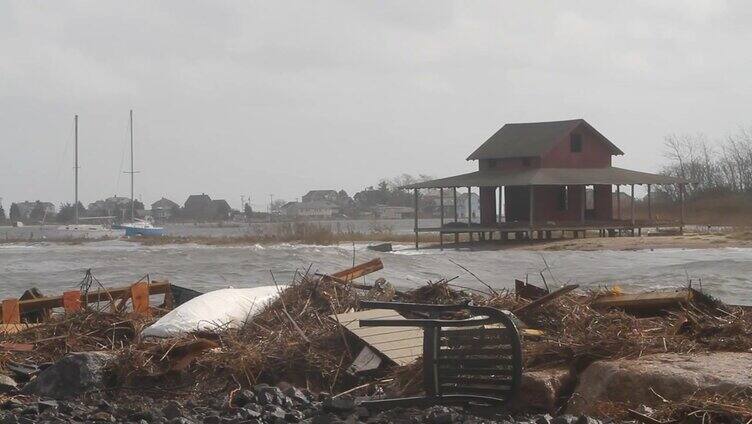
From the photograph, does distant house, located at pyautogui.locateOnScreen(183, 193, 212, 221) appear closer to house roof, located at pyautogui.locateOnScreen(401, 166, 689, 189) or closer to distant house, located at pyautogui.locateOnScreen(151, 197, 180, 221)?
distant house, located at pyautogui.locateOnScreen(151, 197, 180, 221)

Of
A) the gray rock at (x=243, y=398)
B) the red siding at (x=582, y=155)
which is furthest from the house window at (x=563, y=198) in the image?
the gray rock at (x=243, y=398)

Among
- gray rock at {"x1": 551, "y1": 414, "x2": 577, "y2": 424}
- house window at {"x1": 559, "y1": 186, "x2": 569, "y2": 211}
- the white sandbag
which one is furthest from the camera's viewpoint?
house window at {"x1": 559, "y1": 186, "x2": 569, "y2": 211}

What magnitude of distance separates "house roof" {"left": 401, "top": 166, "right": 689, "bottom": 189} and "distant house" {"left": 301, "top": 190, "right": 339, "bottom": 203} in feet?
426

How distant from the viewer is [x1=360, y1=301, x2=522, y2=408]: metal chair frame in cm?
675

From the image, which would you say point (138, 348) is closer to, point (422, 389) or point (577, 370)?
point (422, 389)

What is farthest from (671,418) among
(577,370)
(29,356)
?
(29,356)

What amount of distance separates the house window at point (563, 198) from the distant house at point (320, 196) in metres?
131

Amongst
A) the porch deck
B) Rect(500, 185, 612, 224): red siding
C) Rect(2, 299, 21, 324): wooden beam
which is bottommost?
Rect(2, 299, 21, 324): wooden beam

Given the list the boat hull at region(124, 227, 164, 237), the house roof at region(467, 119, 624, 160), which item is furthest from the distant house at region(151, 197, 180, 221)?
the house roof at region(467, 119, 624, 160)

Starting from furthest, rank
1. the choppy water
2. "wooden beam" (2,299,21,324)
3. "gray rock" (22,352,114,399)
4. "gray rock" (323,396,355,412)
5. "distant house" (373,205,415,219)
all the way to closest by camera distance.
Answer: "distant house" (373,205,415,219) → the choppy water → "wooden beam" (2,299,21,324) → "gray rock" (22,352,114,399) → "gray rock" (323,396,355,412)

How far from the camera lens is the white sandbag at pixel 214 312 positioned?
9906 mm

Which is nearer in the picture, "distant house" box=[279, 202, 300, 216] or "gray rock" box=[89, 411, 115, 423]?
"gray rock" box=[89, 411, 115, 423]

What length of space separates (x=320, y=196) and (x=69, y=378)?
17297 centimetres

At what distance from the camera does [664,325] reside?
333 inches
